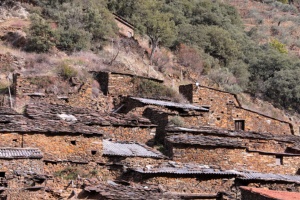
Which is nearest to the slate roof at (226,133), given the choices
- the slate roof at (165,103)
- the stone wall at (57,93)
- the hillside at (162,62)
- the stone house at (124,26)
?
the slate roof at (165,103)

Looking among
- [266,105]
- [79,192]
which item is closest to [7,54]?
[79,192]

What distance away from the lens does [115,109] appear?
2583 centimetres

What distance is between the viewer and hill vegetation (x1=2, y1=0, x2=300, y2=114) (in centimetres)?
3184

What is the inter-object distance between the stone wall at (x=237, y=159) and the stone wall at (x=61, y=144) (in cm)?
327

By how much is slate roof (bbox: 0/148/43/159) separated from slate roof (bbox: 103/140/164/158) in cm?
256

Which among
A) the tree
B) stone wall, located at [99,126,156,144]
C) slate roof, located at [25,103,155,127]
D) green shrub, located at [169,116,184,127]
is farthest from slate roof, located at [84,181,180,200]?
the tree

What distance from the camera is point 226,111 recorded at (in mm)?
28250

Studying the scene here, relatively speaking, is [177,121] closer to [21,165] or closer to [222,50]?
[21,165]

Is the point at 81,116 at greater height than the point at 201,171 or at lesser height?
greater

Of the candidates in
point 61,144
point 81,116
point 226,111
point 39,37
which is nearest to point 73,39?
point 39,37

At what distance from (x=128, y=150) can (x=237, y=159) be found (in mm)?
4083

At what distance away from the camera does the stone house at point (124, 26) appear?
39219mm

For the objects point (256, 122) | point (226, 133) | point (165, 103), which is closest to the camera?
point (226, 133)

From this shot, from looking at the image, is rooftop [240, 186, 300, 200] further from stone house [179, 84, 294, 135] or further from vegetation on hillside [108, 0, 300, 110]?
vegetation on hillside [108, 0, 300, 110]
